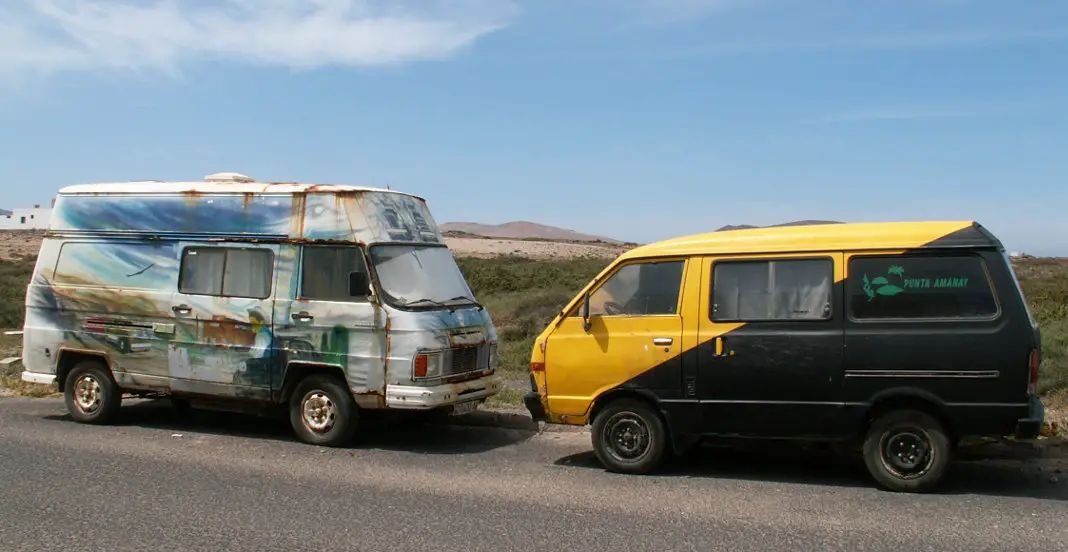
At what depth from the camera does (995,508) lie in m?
6.85

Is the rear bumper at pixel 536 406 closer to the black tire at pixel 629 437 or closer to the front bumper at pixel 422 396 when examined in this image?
the black tire at pixel 629 437

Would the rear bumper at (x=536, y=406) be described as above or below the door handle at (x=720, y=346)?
below

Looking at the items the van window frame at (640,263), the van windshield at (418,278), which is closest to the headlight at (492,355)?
the van windshield at (418,278)

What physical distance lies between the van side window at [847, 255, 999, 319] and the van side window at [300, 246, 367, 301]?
4873mm

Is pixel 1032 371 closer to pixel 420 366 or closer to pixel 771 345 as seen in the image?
pixel 771 345

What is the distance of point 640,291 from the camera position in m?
8.35

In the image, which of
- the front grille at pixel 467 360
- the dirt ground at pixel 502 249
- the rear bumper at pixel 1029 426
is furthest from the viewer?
the dirt ground at pixel 502 249

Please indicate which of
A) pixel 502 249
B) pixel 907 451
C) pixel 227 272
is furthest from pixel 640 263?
pixel 502 249

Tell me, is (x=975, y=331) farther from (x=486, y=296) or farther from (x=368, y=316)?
(x=486, y=296)

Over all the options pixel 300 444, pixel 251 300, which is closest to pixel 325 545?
pixel 300 444

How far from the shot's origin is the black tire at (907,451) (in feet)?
23.8

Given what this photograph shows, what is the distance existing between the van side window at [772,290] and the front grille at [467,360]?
2.93 metres

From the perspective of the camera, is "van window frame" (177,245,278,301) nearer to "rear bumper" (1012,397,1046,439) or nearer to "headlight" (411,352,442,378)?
"headlight" (411,352,442,378)

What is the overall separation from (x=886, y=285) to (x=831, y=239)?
22.6 inches
